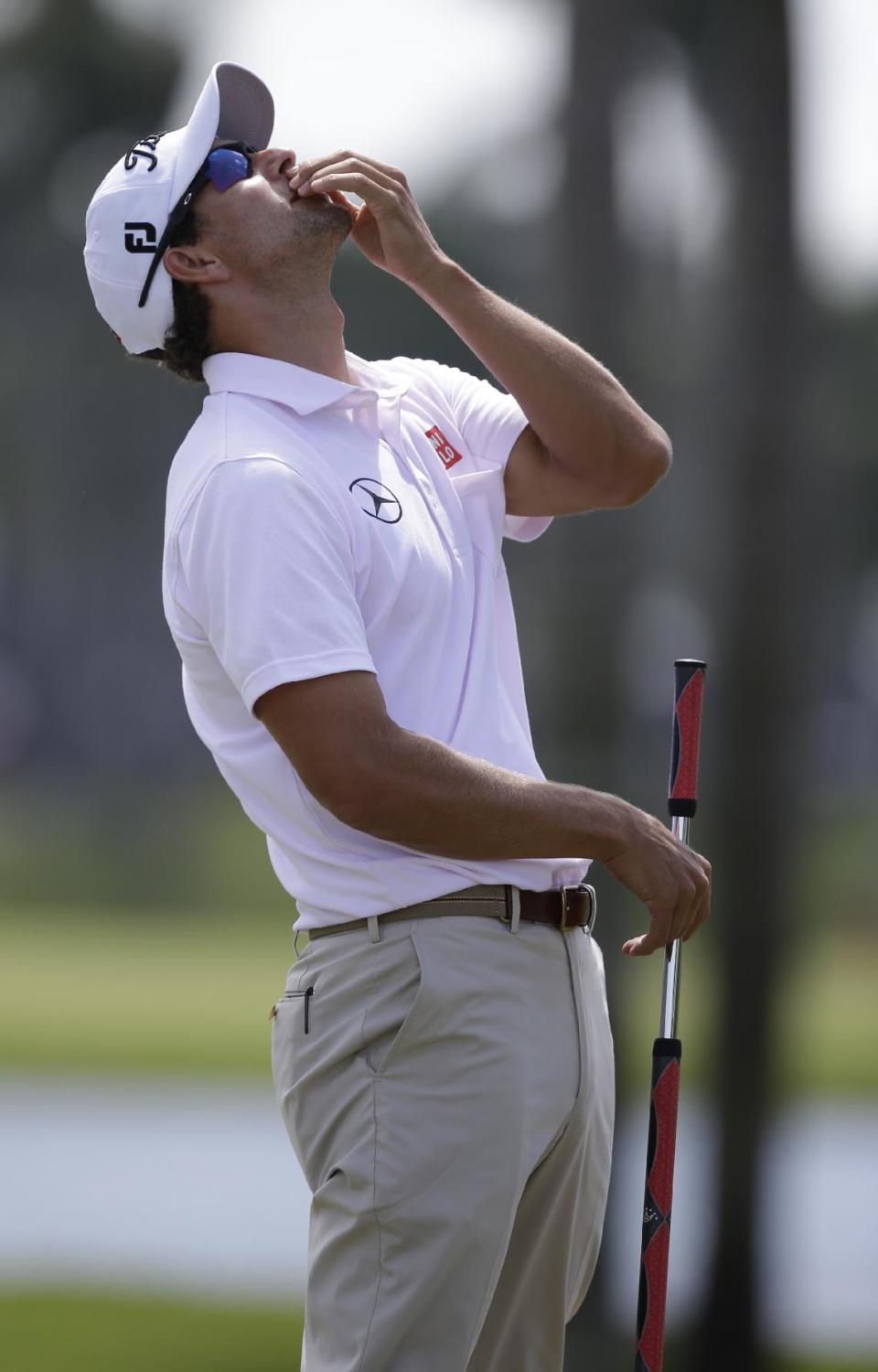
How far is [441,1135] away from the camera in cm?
296

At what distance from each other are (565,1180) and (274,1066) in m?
0.54

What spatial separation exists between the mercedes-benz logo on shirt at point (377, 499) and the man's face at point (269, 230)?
43 centimetres

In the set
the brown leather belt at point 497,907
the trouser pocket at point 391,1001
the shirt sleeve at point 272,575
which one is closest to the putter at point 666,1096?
the brown leather belt at point 497,907

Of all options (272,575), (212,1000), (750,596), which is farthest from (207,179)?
(212,1000)

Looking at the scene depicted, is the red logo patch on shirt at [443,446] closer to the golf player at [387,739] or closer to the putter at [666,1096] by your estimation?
the golf player at [387,739]

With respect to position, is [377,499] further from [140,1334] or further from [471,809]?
[140,1334]

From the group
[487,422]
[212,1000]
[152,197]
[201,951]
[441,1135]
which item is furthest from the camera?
[201,951]

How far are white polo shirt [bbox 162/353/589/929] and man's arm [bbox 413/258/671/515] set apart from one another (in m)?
0.18

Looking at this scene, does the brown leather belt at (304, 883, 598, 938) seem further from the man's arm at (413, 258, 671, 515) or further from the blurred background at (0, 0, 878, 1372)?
the blurred background at (0, 0, 878, 1372)

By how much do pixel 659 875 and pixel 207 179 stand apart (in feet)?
4.73

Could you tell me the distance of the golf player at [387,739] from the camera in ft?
9.48

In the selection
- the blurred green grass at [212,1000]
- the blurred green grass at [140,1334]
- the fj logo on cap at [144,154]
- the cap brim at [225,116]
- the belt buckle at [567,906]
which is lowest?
the blurred green grass at [212,1000]

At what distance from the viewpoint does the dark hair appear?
3.27 metres

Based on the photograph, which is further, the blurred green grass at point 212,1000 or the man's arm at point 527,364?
the blurred green grass at point 212,1000
